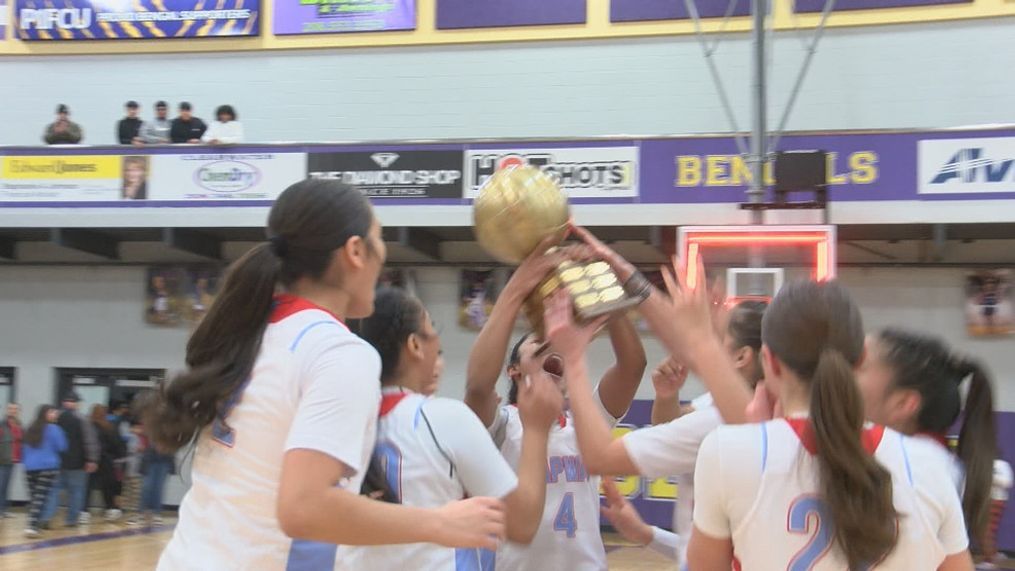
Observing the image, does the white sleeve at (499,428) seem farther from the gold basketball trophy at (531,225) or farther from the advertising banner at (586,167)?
the advertising banner at (586,167)

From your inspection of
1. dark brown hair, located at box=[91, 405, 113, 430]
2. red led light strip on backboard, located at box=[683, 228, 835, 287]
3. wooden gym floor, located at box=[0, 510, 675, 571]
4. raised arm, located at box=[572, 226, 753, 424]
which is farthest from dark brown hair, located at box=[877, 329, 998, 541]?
dark brown hair, located at box=[91, 405, 113, 430]

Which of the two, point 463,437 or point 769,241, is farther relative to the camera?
point 769,241

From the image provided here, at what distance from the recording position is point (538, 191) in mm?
2504

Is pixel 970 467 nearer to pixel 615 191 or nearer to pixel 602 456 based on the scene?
pixel 602 456

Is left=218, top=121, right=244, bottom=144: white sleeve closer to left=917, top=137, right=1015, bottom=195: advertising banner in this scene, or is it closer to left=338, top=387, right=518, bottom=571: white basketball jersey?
left=917, top=137, right=1015, bottom=195: advertising banner

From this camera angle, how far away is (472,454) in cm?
215

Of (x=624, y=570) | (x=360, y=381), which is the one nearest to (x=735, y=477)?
(x=360, y=381)

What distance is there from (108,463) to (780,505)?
41.0 feet

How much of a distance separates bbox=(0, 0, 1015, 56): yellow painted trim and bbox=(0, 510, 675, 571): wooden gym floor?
6.78 metres

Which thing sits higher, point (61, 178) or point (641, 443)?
point (61, 178)

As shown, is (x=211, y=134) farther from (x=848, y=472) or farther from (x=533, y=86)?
(x=848, y=472)

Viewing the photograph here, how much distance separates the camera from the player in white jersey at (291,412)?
1685 mm

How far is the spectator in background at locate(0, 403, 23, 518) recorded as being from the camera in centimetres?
1183

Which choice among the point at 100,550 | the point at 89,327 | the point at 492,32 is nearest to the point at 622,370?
the point at 100,550
